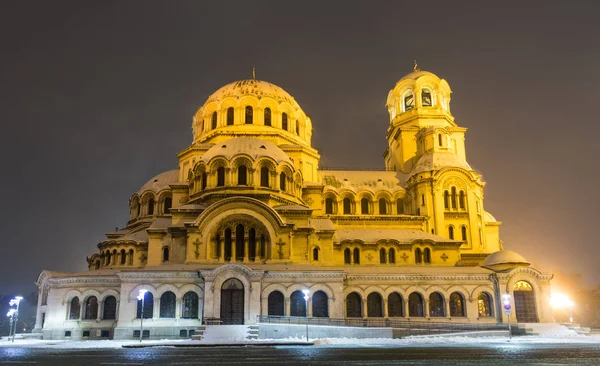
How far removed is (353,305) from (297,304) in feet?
13.8

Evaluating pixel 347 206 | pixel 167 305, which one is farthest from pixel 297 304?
pixel 347 206

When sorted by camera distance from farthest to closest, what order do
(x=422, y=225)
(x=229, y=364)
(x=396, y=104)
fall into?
(x=396, y=104)
(x=422, y=225)
(x=229, y=364)

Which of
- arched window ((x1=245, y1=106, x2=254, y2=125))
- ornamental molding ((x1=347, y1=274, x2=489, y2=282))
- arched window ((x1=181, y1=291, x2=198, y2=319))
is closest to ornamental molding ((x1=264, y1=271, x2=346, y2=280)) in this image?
ornamental molding ((x1=347, y1=274, x2=489, y2=282))

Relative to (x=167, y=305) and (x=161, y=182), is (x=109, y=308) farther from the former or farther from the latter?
(x=161, y=182)

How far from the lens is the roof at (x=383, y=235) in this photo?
44.8m

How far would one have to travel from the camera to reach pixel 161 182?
165 ft

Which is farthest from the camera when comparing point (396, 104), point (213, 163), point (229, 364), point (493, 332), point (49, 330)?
point (396, 104)

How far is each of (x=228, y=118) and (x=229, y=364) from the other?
Answer: 38.3 meters

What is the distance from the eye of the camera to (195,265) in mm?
37094

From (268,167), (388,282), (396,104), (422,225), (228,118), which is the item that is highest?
(396,104)

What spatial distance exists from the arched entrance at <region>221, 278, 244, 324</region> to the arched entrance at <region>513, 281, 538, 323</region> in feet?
61.3

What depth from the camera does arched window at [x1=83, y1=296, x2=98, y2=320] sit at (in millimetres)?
36031

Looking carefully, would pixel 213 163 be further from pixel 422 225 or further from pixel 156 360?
pixel 156 360

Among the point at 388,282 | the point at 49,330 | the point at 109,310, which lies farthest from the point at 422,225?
the point at 49,330
